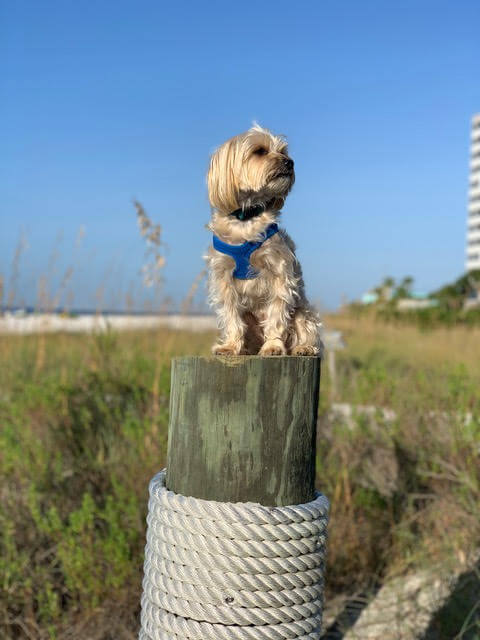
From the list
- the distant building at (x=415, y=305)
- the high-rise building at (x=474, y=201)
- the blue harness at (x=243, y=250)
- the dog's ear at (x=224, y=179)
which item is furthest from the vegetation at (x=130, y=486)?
the high-rise building at (x=474, y=201)

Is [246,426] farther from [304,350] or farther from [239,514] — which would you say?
[304,350]

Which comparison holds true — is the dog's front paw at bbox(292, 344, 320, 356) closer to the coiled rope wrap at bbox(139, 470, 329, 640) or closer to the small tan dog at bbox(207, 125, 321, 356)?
the small tan dog at bbox(207, 125, 321, 356)

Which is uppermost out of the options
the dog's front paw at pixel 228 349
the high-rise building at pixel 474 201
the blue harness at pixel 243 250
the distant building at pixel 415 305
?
the high-rise building at pixel 474 201

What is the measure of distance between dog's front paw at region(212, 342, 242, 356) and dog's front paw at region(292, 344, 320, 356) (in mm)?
229

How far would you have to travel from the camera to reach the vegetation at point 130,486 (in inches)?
133

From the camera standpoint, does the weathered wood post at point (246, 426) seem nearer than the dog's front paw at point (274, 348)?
Yes

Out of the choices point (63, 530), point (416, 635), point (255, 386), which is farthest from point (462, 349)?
point (255, 386)

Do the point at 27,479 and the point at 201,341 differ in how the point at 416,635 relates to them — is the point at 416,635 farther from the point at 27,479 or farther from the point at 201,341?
the point at 201,341

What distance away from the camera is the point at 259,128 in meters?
2.56

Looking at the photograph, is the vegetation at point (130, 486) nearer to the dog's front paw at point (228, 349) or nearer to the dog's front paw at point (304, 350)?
the dog's front paw at point (228, 349)

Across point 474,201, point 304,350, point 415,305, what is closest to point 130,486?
point 304,350

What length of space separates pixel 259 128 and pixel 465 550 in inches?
119

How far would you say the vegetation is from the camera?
339 cm

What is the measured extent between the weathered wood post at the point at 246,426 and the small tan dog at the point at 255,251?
392 millimetres
